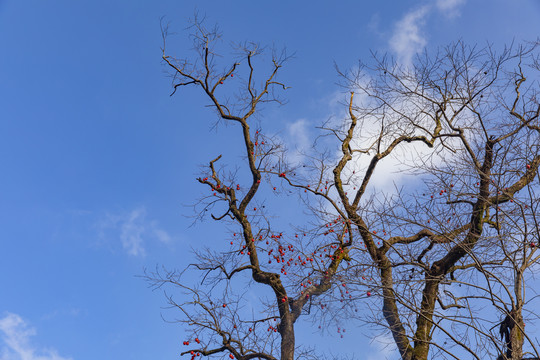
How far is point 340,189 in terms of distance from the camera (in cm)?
679

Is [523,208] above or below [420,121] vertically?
below

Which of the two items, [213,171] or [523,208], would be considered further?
[213,171]

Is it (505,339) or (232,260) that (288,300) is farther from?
(505,339)

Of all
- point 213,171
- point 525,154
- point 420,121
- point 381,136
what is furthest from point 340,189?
point 525,154

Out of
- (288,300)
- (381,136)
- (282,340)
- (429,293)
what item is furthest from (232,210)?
(429,293)

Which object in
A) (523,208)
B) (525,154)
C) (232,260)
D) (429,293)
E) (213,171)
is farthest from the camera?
(213,171)

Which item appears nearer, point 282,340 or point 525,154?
point 525,154

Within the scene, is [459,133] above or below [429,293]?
above

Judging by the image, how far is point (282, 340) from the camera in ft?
20.7

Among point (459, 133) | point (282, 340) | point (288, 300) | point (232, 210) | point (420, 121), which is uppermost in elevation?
point (420, 121)

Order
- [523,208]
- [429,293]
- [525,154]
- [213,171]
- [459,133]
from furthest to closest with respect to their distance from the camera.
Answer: [213,171]
[459,133]
[429,293]
[525,154]
[523,208]

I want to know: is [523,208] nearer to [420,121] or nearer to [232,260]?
[420,121]

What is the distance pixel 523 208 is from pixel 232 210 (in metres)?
3.90

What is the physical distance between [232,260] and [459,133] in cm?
353
